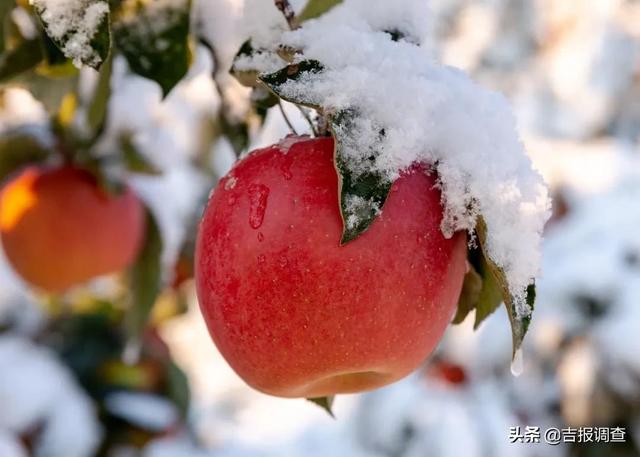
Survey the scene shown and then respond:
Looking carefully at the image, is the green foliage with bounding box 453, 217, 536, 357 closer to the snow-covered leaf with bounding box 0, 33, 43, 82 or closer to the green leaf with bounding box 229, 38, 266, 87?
the green leaf with bounding box 229, 38, 266, 87

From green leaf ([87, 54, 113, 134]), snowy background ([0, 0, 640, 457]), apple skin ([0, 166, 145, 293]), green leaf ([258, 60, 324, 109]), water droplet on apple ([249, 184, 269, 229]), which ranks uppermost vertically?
green leaf ([258, 60, 324, 109])

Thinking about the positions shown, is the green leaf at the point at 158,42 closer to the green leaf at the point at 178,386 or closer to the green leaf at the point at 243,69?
the green leaf at the point at 243,69

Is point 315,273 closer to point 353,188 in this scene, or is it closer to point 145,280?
point 353,188

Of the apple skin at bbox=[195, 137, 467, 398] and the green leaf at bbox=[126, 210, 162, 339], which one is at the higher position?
the apple skin at bbox=[195, 137, 467, 398]

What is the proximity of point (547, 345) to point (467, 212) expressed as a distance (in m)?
2.14

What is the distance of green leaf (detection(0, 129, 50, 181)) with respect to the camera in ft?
3.13

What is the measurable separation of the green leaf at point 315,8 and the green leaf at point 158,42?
97mm

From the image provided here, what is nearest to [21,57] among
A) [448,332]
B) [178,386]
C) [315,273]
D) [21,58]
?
[21,58]

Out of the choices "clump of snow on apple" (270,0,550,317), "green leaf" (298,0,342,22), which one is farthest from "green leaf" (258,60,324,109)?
"green leaf" (298,0,342,22)

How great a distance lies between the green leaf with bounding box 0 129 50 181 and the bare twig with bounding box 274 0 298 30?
22.5 inches

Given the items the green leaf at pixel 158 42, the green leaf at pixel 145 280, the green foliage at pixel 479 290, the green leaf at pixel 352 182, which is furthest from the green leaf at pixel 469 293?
the green leaf at pixel 145 280

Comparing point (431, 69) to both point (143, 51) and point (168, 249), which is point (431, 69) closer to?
point (143, 51)

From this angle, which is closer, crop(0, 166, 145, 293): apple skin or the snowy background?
crop(0, 166, 145, 293): apple skin

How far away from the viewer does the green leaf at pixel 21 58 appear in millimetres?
610
